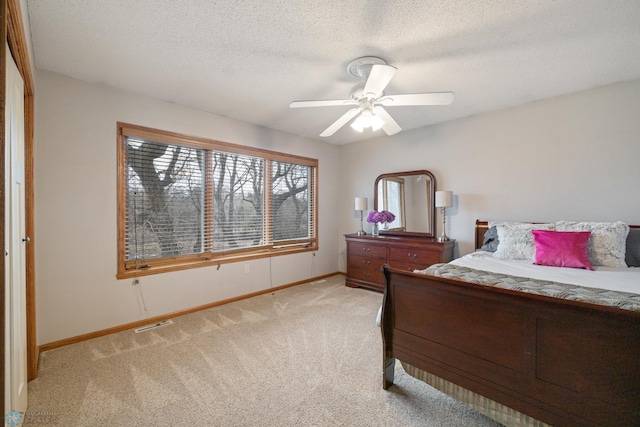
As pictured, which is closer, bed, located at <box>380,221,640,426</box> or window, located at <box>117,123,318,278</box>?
bed, located at <box>380,221,640,426</box>

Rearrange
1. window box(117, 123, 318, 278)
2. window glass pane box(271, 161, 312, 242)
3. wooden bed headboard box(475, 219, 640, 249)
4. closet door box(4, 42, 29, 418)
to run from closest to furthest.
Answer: closet door box(4, 42, 29, 418), window box(117, 123, 318, 278), wooden bed headboard box(475, 219, 640, 249), window glass pane box(271, 161, 312, 242)

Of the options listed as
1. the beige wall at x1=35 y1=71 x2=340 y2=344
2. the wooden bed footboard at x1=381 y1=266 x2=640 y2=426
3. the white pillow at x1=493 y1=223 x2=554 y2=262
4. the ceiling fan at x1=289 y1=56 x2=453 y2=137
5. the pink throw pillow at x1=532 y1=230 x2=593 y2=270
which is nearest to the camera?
the wooden bed footboard at x1=381 y1=266 x2=640 y2=426

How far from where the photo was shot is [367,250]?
417 centimetres

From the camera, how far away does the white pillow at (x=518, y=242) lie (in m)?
2.64

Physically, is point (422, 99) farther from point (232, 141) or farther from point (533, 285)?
point (232, 141)

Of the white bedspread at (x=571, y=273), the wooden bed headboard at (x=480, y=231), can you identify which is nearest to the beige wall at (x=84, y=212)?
the white bedspread at (x=571, y=273)

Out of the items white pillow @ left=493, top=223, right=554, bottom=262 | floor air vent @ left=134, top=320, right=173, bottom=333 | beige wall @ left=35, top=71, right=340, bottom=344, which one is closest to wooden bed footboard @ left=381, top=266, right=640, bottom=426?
white pillow @ left=493, top=223, right=554, bottom=262

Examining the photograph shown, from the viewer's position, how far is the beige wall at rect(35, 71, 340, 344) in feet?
7.90

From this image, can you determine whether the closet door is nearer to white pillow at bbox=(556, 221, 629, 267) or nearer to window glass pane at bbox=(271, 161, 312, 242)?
window glass pane at bbox=(271, 161, 312, 242)

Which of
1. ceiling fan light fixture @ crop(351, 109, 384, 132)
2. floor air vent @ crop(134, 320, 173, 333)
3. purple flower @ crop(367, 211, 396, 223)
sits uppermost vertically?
ceiling fan light fixture @ crop(351, 109, 384, 132)

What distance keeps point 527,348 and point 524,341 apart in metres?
0.03

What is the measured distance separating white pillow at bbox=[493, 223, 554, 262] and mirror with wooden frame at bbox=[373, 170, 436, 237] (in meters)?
1.10

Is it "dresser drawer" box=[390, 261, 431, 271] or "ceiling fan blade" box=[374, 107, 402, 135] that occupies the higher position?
"ceiling fan blade" box=[374, 107, 402, 135]

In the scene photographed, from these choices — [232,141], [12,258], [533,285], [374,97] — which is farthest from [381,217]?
[12,258]
